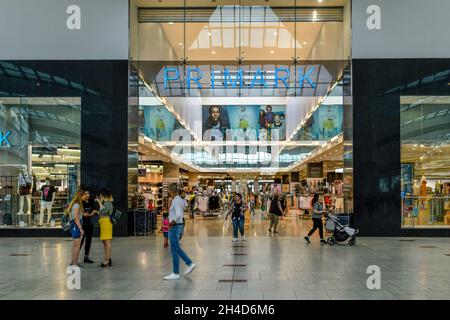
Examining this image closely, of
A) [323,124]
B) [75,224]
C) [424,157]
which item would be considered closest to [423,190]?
[424,157]

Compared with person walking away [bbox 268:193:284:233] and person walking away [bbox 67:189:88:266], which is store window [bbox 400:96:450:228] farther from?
person walking away [bbox 67:189:88:266]

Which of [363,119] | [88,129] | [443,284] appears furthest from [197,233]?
[443,284]

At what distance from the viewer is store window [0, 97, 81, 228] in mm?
17562

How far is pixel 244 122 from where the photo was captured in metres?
19.6

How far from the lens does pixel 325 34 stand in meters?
18.1

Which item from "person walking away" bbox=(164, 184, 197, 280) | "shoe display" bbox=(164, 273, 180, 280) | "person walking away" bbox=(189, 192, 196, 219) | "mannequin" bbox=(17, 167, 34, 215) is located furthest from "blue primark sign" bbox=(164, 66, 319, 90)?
"shoe display" bbox=(164, 273, 180, 280)

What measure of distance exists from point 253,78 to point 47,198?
26.3 feet

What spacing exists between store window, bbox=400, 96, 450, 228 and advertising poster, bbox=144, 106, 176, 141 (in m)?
8.65

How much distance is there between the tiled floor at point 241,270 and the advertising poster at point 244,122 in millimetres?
5210

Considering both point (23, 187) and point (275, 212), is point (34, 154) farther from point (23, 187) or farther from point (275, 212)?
point (275, 212)

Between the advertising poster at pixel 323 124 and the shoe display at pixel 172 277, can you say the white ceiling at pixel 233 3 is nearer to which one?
the advertising poster at pixel 323 124

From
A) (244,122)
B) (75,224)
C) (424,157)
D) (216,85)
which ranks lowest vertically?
(75,224)
